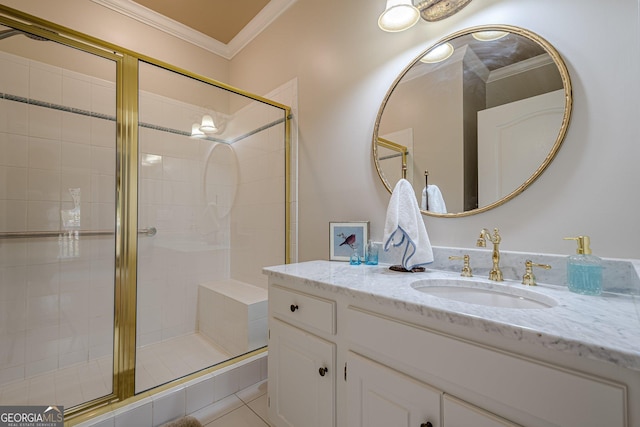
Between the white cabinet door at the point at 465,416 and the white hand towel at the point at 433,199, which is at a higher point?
the white hand towel at the point at 433,199

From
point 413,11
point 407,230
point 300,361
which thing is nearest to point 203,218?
point 300,361

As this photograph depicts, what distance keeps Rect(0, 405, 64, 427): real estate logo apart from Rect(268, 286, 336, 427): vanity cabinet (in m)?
0.95

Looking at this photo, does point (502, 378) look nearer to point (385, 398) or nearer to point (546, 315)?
point (546, 315)

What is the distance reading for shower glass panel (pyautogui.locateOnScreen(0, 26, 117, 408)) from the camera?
1.51m

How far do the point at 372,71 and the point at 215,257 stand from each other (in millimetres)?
1803

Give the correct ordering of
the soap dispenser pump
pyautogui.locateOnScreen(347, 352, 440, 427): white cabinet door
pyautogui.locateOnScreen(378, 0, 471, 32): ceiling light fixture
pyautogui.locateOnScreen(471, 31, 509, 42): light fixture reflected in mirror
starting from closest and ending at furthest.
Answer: pyautogui.locateOnScreen(347, 352, 440, 427): white cabinet door, the soap dispenser pump, pyautogui.locateOnScreen(471, 31, 509, 42): light fixture reflected in mirror, pyautogui.locateOnScreen(378, 0, 471, 32): ceiling light fixture

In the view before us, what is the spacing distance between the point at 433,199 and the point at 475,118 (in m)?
0.39

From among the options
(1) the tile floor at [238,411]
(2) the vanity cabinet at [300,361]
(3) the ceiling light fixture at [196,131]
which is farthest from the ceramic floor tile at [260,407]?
(3) the ceiling light fixture at [196,131]

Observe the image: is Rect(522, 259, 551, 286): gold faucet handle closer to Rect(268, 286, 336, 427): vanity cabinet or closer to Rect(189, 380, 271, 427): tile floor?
Rect(268, 286, 336, 427): vanity cabinet

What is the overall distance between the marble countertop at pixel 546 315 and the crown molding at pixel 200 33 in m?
2.22

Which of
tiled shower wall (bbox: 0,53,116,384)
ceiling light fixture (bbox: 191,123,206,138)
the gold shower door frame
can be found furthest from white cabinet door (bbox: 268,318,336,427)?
ceiling light fixture (bbox: 191,123,206,138)

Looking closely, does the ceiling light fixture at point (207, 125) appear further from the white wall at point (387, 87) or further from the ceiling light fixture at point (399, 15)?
the ceiling light fixture at point (399, 15)

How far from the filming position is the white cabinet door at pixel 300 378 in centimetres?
96

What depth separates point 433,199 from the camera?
128 cm
